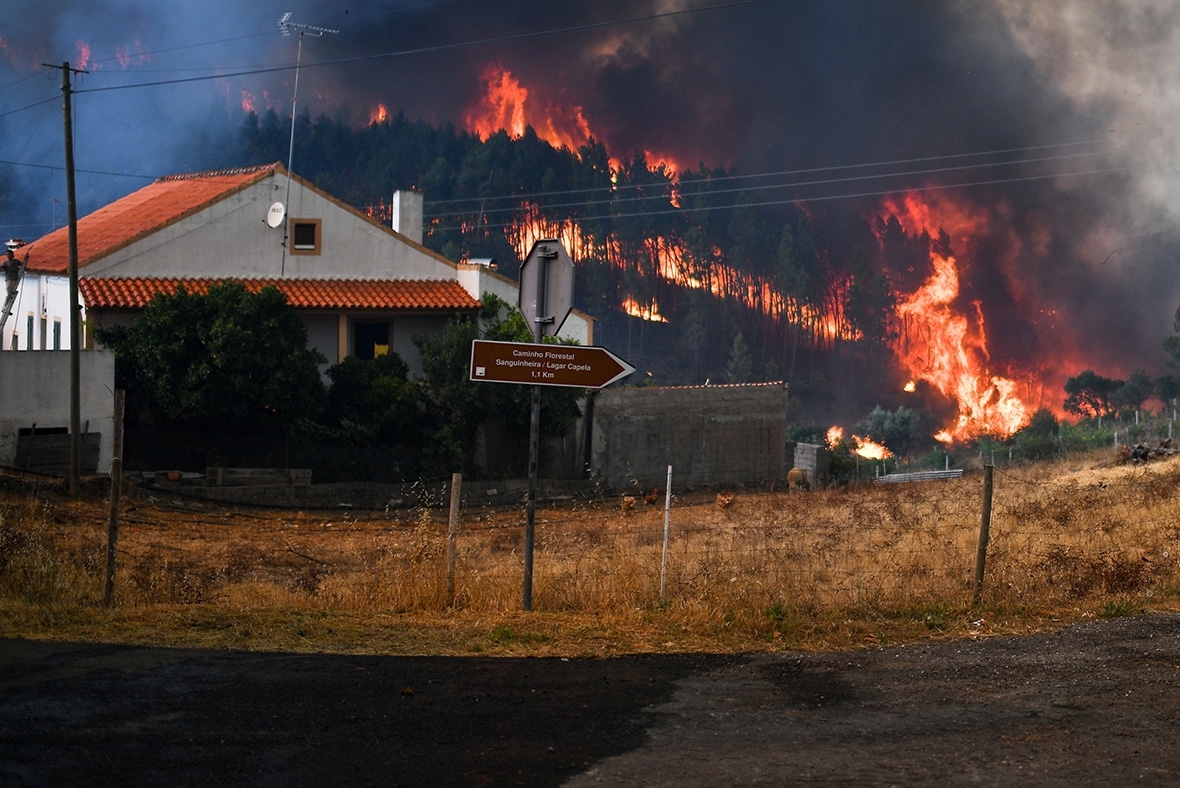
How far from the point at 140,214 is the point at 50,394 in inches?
630

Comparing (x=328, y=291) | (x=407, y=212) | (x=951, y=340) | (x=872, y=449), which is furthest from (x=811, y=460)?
(x=951, y=340)

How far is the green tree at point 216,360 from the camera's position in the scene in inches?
1241

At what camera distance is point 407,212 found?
46.9 m

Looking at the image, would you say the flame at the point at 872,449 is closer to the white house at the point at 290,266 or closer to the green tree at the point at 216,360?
the white house at the point at 290,266

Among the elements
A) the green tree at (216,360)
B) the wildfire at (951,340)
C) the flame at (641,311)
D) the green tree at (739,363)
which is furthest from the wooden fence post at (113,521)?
the flame at (641,311)

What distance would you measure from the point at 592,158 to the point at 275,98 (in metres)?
33.1

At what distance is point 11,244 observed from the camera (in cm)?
4444

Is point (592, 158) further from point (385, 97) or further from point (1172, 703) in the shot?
point (1172, 703)

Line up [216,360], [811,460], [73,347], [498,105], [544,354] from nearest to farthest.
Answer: [544,354]
[73,347]
[216,360]
[811,460]
[498,105]

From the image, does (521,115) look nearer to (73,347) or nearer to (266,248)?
(266,248)

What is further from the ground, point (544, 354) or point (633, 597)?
point (544, 354)

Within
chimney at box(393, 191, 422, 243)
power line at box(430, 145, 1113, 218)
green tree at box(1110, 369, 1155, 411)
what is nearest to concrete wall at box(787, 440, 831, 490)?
chimney at box(393, 191, 422, 243)

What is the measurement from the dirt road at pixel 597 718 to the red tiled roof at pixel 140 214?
103ft

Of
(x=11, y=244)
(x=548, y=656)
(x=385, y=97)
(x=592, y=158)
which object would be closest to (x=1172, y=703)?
(x=548, y=656)
